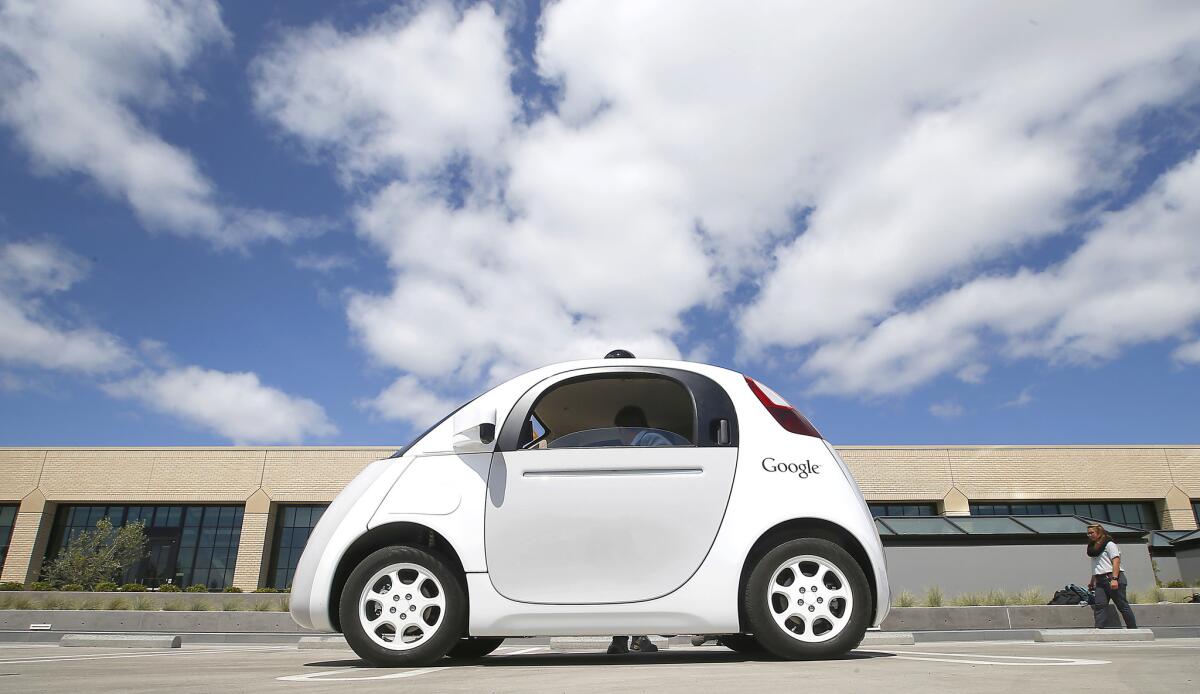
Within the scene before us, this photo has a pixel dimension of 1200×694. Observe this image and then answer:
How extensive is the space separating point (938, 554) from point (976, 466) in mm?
21669

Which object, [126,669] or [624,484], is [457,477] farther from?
[126,669]

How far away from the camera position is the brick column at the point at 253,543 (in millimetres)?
33312

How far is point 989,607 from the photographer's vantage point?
1085 centimetres

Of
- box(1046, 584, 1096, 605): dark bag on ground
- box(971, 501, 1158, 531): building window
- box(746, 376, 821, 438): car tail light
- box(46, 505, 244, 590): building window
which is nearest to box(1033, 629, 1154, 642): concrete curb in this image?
box(1046, 584, 1096, 605): dark bag on ground

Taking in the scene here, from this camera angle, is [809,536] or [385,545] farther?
[385,545]

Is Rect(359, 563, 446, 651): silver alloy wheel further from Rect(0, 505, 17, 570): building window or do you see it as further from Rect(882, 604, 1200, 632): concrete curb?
Rect(0, 505, 17, 570): building window

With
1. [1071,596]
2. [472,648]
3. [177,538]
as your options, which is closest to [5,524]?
[177,538]

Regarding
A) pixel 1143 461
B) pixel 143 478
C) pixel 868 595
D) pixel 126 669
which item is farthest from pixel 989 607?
pixel 143 478

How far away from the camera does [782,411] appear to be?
4266mm

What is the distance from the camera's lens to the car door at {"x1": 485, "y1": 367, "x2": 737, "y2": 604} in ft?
12.5

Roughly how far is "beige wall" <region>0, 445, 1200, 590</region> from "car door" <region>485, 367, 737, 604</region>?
1233 inches

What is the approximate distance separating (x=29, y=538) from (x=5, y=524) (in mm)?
2002

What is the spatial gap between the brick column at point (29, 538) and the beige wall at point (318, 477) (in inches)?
1.8

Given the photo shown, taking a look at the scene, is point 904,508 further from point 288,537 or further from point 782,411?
point 782,411
